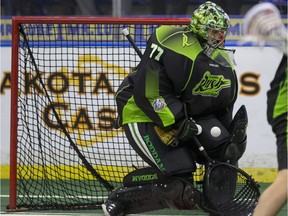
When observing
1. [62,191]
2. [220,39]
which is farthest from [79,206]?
[220,39]

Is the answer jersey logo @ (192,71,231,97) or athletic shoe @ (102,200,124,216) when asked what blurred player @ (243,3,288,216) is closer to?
jersey logo @ (192,71,231,97)

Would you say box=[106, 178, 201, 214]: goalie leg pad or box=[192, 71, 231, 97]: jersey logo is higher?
box=[192, 71, 231, 97]: jersey logo

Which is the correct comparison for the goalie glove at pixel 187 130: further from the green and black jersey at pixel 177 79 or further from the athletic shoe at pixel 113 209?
the athletic shoe at pixel 113 209

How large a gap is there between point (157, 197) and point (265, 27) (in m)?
1.56

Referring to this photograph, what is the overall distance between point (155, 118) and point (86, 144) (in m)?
1.63

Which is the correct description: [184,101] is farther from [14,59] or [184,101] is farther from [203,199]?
[14,59]

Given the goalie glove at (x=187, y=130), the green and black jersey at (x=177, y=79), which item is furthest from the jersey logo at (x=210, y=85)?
the goalie glove at (x=187, y=130)

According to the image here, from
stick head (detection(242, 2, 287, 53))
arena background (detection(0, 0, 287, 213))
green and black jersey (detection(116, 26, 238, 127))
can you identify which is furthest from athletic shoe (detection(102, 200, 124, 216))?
arena background (detection(0, 0, 287, 213))

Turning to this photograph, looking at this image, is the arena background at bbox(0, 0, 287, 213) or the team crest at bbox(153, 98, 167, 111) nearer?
the team crest at bbox(153, 98, 167, 111)

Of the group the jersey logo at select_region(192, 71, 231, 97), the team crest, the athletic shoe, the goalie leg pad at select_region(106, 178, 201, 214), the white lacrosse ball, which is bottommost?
the athletic shoe

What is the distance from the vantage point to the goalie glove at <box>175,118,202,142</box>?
511 centimetres

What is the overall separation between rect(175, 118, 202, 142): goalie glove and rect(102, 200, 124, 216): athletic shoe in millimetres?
577

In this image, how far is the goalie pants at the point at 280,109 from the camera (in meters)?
4.14

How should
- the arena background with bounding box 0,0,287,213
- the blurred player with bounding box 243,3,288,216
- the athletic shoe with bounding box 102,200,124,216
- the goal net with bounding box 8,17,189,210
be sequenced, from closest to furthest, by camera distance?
the blurred player with bounding box 243,3,288,216, the athletic shoe with bounding box 102,200,124,216, the goal net with bounding box 8,17,189,210, the arena background with bounding box 0,0,287,213
